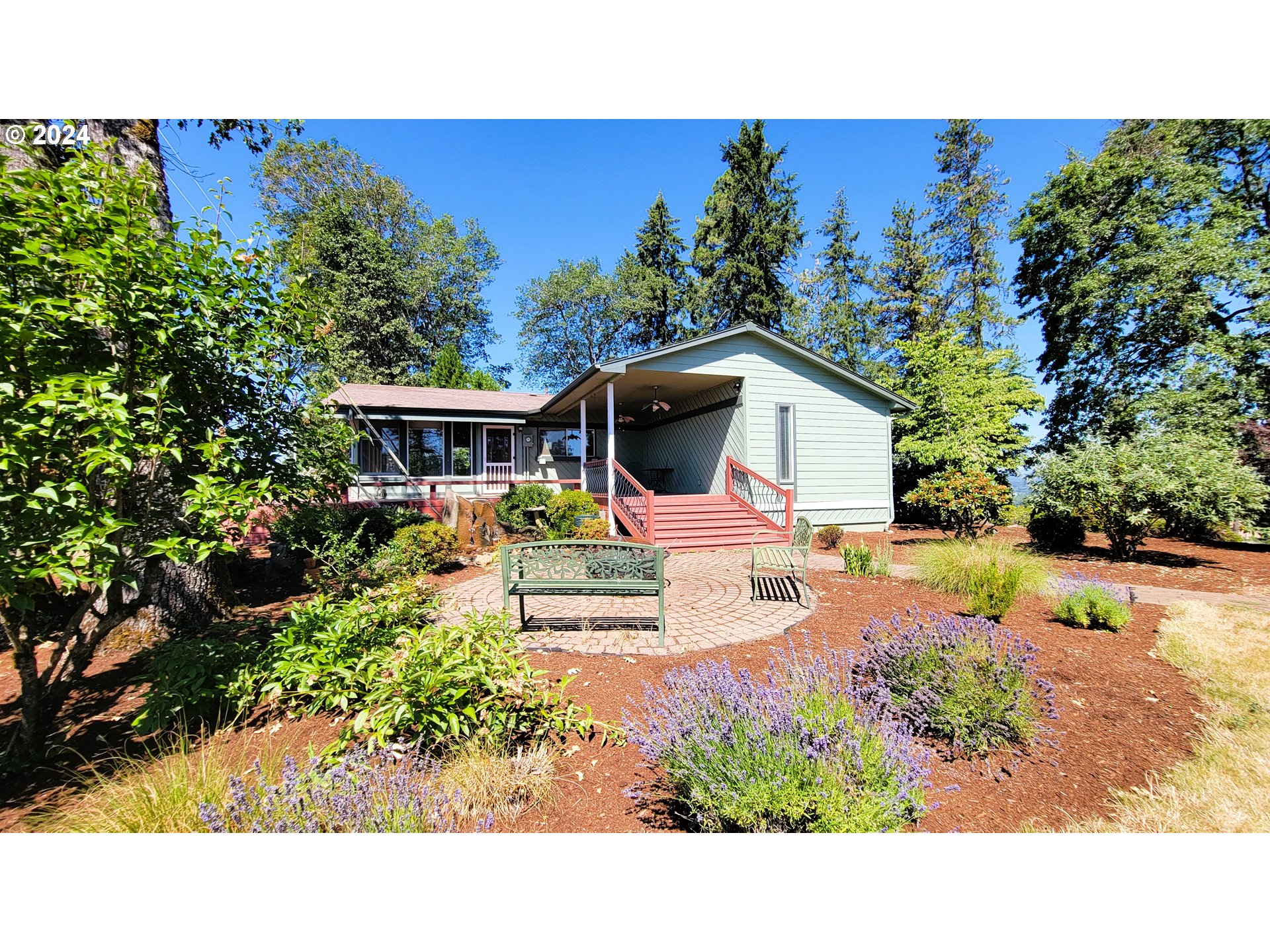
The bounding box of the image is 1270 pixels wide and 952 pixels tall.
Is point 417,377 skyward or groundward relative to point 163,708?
skyward

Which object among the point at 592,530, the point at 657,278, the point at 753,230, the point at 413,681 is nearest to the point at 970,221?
the point at 753,230

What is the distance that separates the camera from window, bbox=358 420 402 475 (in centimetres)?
1486

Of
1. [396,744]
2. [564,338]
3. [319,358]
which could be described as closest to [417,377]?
[564,338]

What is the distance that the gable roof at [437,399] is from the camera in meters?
14.1

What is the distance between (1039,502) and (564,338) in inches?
1129

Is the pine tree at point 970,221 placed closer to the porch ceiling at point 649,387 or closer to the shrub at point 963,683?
the porch ceiling at point 649,387

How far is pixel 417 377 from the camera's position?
25.8m

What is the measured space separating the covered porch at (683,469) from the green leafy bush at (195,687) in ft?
23.2

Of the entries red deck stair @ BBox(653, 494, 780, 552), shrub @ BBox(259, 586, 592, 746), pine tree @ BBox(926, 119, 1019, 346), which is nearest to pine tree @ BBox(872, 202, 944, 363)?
pine tree @ BBox(926, 119, 1019, 346)

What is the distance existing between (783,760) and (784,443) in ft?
36.4

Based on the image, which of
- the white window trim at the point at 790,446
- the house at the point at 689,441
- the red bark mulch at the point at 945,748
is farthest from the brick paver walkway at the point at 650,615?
the white window trim at the point at 790,446

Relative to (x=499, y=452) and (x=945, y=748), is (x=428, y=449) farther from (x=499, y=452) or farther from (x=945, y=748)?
(x=945, y=748)

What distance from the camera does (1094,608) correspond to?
4707mm
